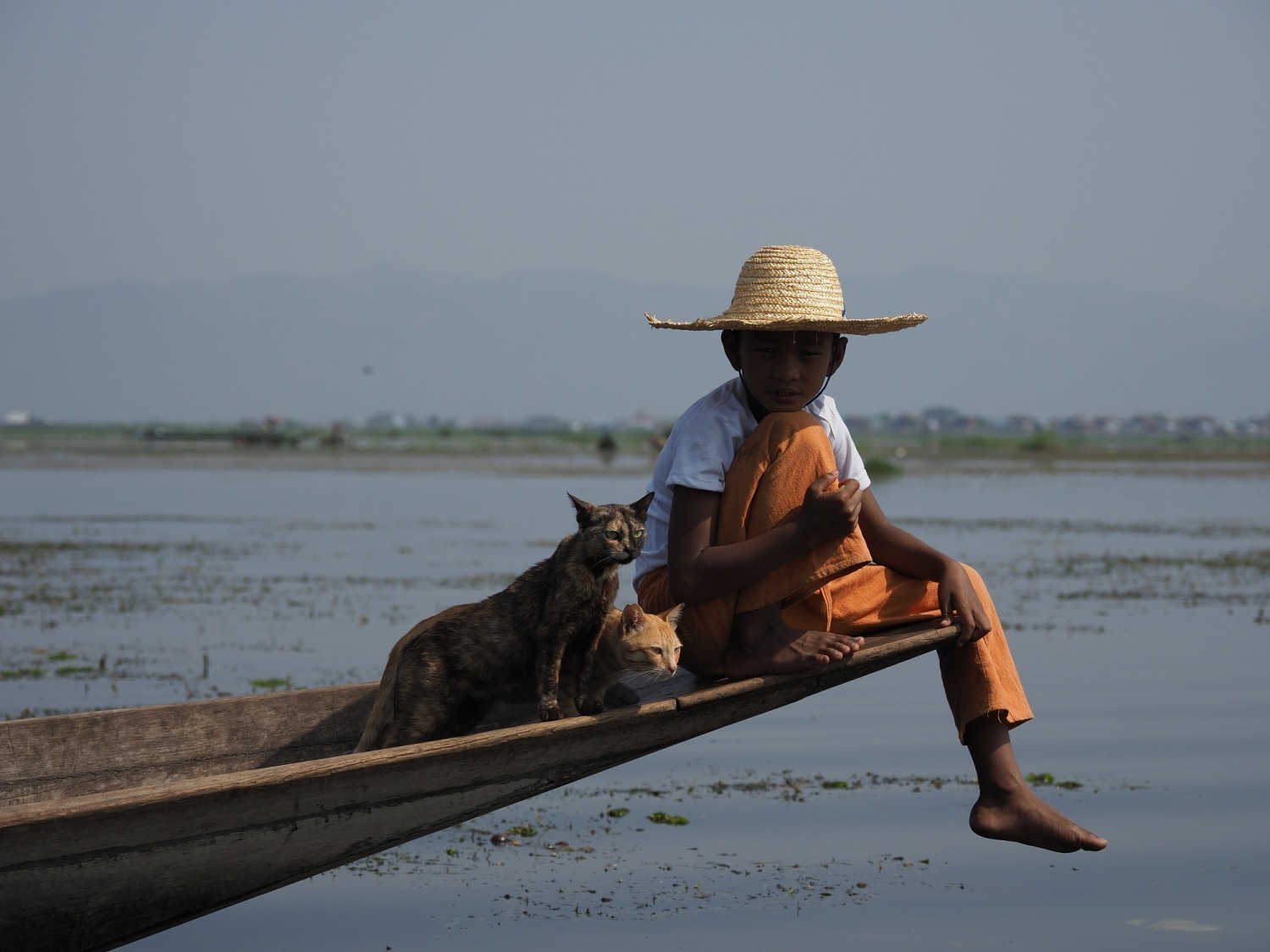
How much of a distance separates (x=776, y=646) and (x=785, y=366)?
2.69 ft

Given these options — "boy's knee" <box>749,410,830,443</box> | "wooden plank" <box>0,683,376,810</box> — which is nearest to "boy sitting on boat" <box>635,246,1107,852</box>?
"boy's knee" <box>749,410,830,443</box>

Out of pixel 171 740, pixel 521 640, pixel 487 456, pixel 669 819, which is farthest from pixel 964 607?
pixel 487 456

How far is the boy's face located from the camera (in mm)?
4086

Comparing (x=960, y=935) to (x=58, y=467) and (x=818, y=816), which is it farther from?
(x=58, y=467)

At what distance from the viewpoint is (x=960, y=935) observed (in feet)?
15.3

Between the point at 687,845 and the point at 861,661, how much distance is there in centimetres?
185

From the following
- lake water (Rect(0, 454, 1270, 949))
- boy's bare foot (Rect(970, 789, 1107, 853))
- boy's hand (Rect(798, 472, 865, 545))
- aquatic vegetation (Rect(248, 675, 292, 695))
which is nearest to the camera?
boy's hand (Rect(798, 472, 865, 545))

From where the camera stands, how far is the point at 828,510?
12.4 feet

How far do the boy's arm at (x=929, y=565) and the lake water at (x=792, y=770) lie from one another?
4.06 ft

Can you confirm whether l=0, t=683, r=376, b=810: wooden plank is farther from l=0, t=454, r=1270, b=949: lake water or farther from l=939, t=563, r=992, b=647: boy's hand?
l=939, t=563, r=992, b=647: boy's hand

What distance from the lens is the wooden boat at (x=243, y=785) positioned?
11.0ft

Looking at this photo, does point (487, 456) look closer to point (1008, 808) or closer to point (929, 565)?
point (929, 565)

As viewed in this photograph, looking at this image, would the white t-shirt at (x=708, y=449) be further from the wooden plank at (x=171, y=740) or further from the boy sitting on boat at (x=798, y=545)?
the wooden plank at (x=171, y=740)

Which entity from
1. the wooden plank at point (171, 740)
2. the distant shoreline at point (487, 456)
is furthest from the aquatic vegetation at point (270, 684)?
the distant shoreline at point (487, 456)
